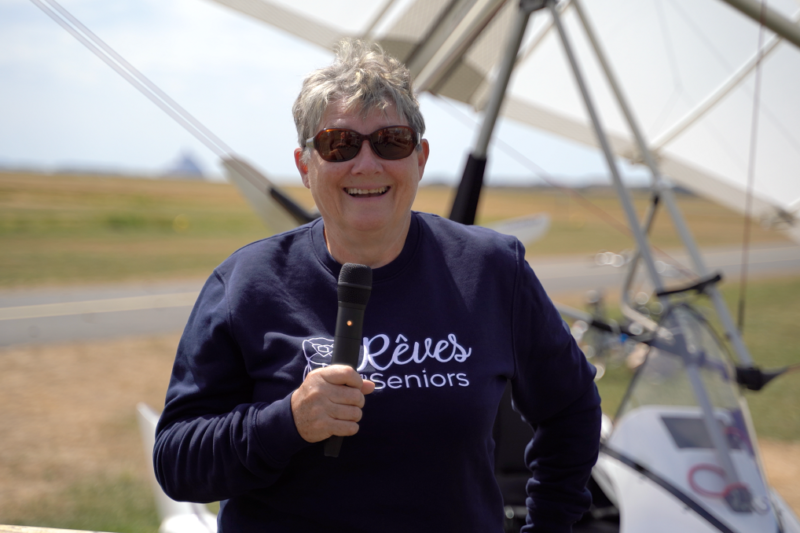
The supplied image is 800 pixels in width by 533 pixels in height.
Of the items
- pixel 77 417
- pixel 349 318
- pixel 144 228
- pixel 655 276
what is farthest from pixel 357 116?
pixel 144 228

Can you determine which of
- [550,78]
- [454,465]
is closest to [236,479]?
[454,465]

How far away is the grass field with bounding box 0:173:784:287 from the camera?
1680 cm

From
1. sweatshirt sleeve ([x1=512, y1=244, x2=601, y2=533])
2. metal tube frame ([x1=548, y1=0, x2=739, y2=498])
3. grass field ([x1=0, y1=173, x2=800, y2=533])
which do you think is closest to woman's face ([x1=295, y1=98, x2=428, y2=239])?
sweatshirt sleeve ([x1=512, y1=244, x2=601, y2=533])

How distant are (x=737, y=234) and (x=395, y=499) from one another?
41162 millimetres

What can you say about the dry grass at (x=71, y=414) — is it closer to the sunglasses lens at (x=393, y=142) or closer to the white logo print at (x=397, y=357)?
the white logo print at (x=397, y=357)

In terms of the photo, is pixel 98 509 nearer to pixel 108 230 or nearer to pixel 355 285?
pixel 355 285

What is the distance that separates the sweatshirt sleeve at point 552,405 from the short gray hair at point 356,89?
40cm

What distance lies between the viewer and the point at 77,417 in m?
5.98

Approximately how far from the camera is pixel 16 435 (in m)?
5.48

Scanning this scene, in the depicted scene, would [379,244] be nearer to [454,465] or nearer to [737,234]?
[454,465]

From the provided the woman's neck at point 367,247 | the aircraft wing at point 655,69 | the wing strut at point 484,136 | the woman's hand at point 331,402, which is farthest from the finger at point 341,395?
the aircraft wing at point 655,69

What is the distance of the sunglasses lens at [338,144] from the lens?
1187mm

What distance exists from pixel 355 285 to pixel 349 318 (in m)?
0.06

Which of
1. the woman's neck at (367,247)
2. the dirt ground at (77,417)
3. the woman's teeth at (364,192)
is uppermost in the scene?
the woman's teeth at (364,192)
